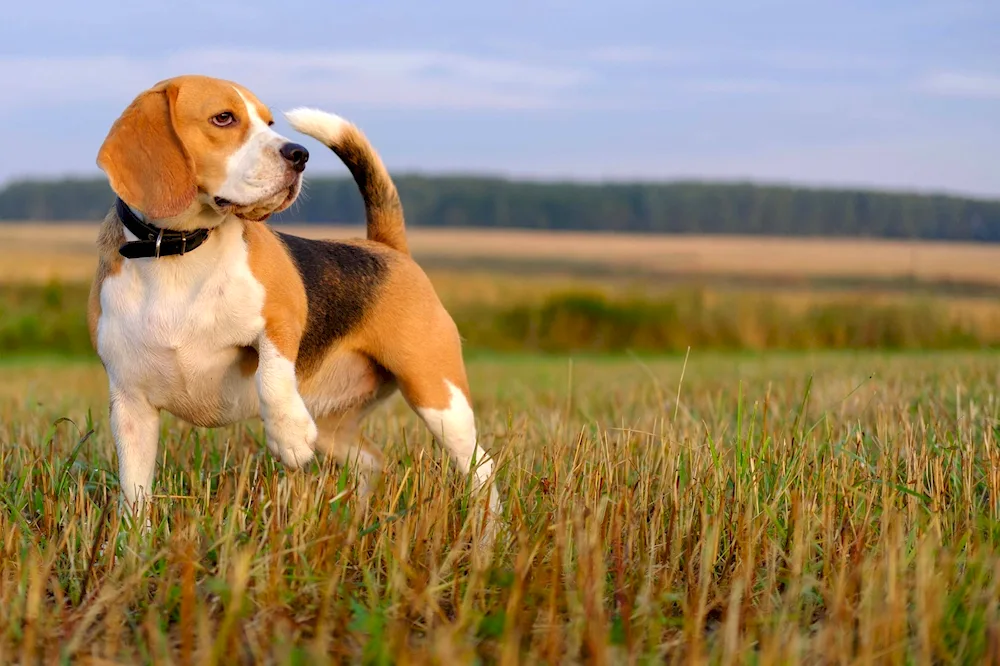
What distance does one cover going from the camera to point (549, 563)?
3568 millimetres

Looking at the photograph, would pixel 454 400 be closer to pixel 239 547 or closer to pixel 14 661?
pixel 239 547

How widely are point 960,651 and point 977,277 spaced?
23.0 m

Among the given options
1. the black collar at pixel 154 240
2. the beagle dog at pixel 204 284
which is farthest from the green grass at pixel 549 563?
the black collar at pixel 154 240

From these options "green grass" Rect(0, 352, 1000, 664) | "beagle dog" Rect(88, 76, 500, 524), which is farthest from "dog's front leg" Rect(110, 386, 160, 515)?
"green grass" Rect(0, 352, 1000, 664)

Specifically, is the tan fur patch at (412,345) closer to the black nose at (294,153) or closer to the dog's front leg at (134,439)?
the dog's front leg at (134,439)

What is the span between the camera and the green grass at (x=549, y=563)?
289cm

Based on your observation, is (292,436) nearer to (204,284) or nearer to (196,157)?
(204,284)

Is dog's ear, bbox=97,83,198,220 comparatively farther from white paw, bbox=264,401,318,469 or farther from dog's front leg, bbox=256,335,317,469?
white paw, bbox=264,401,318,469

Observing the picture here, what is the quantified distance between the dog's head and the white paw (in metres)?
0.81

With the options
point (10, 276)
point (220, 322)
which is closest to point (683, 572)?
point (220, 322)

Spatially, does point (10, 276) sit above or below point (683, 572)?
below

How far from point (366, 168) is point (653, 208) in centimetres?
2975

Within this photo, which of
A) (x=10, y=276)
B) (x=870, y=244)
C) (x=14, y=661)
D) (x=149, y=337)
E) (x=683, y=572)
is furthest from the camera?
(x=870, y=244)

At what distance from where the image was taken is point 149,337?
4410 mm
